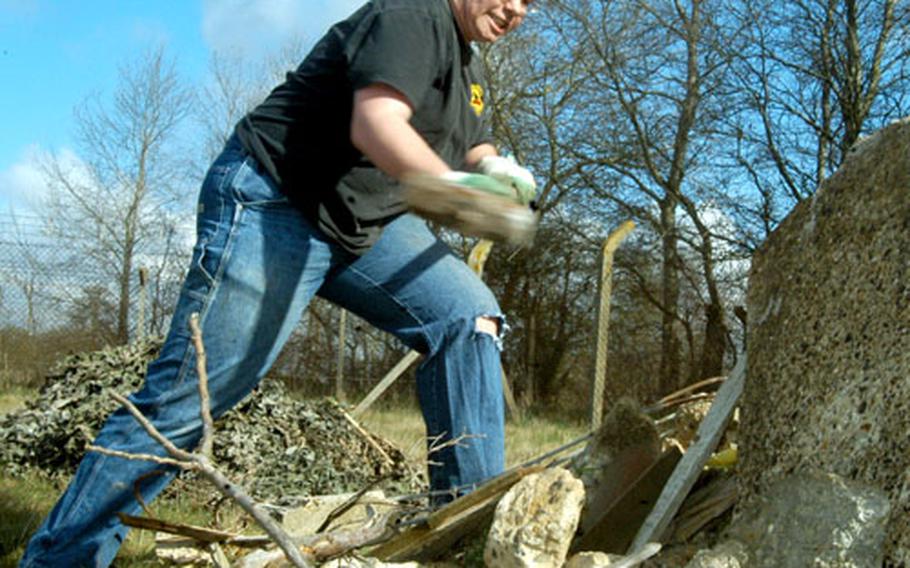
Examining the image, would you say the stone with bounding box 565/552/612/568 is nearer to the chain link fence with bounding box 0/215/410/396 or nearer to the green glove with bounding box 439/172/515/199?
the green glove with bounding box 439/172/515/199

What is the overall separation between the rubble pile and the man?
77.2 inches

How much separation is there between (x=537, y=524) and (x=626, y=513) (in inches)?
16.4

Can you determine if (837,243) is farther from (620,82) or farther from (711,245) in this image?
(620,82)

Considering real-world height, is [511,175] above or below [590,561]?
above

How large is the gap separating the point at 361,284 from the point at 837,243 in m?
1.16

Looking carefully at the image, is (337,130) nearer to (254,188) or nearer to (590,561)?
(254,188)

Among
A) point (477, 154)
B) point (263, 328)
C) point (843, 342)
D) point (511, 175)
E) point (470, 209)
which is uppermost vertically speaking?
point (477, 154)

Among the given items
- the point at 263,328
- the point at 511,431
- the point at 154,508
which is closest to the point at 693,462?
the point at 263,328

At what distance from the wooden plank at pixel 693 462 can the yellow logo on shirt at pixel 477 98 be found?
1000 millimetres

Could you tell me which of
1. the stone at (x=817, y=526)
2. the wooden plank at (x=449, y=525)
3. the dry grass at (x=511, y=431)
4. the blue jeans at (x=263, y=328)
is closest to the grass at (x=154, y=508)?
the dry grass at (x=511, y=431)

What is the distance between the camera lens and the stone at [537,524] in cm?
174

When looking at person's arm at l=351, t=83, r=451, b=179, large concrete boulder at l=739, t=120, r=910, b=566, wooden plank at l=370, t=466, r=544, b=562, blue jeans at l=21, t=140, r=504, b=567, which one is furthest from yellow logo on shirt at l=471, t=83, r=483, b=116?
wooden plank at l=370, t=466, r=544, b=562

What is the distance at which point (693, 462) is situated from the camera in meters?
2.03

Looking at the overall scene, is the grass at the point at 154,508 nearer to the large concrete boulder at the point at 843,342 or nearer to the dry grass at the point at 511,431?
the dry grass at the point at 511,431
